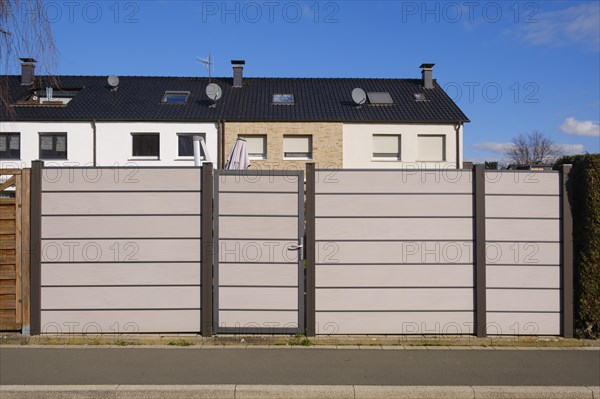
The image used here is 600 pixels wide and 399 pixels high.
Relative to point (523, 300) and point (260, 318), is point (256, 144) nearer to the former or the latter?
point (260, 318)

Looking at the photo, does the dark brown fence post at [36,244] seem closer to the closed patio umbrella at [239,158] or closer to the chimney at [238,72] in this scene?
the closed patio umbrella at [239,158]

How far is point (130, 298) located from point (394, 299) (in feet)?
11.1

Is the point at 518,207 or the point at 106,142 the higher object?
the point at 106,142

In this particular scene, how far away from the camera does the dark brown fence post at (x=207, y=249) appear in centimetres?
728

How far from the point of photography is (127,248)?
7.36 m

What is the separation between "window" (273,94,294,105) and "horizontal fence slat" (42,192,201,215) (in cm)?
2249

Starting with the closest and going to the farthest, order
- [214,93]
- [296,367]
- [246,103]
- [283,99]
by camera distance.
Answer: [296,367], [214,93], [246,103], [283,99]

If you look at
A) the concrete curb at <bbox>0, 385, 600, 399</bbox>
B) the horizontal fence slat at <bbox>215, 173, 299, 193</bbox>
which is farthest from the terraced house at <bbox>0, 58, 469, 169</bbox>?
the concrete curb at <bbox>0, 385, 600, 399</bbox>

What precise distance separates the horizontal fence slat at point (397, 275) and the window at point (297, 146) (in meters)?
20.6

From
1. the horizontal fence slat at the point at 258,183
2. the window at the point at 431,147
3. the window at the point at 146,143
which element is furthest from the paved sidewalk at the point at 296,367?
the window at the point at 431,147

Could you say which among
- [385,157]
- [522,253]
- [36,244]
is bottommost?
[522,253]

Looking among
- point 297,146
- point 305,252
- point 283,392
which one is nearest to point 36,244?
point 305,252

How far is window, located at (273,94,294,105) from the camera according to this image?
96.5 feet

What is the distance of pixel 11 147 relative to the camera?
27906mm
